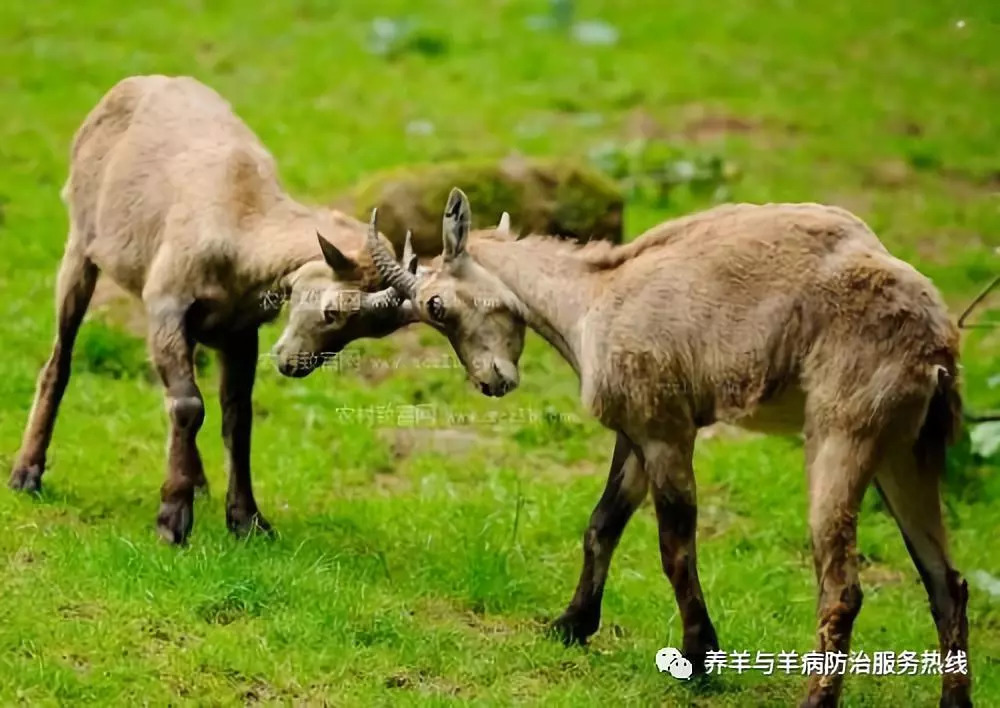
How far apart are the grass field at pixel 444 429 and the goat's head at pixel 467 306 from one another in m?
1.15

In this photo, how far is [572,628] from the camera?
771 cm

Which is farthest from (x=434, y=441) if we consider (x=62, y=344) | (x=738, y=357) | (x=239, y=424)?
(x=738, y=357)

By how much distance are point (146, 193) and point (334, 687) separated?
9.77 ft

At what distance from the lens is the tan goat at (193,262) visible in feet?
25.7

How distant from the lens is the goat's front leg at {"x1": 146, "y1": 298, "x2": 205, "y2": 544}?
26.5 ft

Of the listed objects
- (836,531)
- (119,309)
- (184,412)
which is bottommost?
(119,309)

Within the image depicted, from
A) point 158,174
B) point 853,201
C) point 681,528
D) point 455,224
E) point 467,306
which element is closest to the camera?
point 681,528

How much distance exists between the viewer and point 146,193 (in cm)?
852

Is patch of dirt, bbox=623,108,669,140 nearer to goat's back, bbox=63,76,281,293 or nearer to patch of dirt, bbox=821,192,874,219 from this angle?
patch of dirt, bbox=821,192,874,219

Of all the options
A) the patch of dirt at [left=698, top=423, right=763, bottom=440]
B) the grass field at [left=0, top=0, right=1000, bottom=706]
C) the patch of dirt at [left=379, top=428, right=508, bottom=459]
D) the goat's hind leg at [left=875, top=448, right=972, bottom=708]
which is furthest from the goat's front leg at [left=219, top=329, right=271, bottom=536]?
the patch of dirt at [left=698, top=423, right=763, bottom=440]

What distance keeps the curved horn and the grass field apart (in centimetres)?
137

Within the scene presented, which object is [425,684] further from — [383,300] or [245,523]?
[245,523]

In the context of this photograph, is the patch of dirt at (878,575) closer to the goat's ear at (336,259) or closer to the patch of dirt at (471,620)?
the patch of dirt at (471,620)

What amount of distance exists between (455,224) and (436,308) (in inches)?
14.9
